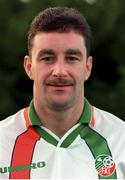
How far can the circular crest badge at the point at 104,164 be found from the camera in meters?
3.69

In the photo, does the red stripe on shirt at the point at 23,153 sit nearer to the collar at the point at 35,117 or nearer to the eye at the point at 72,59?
the collar at the point at 35,117

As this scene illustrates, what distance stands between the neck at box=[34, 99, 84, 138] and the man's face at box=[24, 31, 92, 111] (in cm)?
8

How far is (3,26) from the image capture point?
42.0ft

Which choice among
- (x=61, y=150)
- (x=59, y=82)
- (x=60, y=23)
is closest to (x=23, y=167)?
(x=61, y=150)

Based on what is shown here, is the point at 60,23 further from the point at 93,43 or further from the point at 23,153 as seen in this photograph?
the point at 93,43

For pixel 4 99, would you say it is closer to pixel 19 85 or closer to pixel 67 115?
pixel 19 85

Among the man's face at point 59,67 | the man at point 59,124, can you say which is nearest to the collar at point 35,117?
the man at point 59,124

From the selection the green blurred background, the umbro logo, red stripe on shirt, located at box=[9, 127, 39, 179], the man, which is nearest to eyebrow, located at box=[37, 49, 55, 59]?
the man

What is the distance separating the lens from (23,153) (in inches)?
145

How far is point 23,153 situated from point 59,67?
49 centimetres

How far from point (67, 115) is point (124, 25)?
9.16 metres

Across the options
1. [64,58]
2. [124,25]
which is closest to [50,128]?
[64,58]

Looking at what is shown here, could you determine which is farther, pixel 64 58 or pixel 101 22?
pixel 101 22

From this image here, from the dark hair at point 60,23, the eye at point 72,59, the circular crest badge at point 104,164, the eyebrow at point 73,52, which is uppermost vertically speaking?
the dark hair at point 60,23
